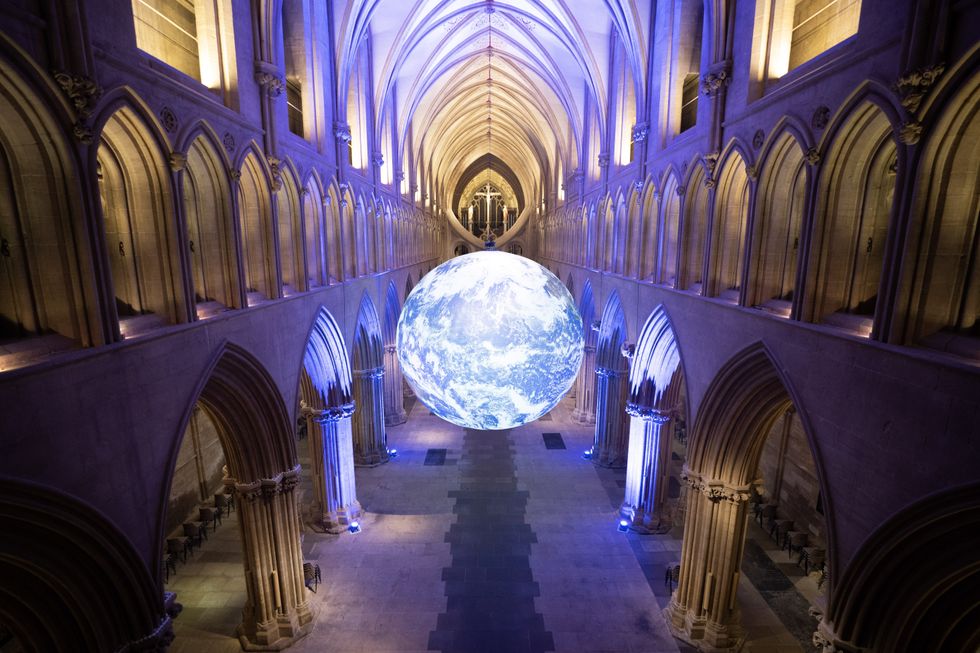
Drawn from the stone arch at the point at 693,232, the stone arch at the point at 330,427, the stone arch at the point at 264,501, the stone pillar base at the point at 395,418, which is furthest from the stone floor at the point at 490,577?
the stone arch at the point at 693,232

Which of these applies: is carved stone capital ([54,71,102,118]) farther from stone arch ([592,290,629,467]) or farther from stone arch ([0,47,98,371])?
stone arch ([592,290,629,467])

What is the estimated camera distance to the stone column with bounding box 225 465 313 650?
26.1 feet

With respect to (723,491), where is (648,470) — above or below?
below

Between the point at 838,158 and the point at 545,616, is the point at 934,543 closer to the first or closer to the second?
the point at 838,158

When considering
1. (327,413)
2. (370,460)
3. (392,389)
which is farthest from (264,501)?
(392,389)

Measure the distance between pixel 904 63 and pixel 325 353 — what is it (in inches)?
400

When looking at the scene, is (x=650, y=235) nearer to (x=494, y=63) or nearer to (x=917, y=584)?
(x=917, y=584)

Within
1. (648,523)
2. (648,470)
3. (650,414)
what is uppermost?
(650,414)

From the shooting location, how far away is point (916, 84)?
13.5ft

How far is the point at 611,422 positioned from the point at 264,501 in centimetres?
1037

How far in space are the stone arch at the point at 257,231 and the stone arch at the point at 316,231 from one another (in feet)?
6.08

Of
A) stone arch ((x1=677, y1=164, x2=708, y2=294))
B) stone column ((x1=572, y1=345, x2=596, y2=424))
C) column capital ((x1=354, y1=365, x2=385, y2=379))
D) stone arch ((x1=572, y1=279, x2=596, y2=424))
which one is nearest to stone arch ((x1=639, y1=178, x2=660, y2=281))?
stone arch ((x1=677, y1=164, x2=708, y2=294))

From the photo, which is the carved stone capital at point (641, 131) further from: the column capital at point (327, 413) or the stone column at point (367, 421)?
the stone column at point (367, 421)

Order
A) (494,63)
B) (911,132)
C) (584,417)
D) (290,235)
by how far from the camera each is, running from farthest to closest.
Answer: (494,63) → (584,417) → (290,235) → (911,132)
